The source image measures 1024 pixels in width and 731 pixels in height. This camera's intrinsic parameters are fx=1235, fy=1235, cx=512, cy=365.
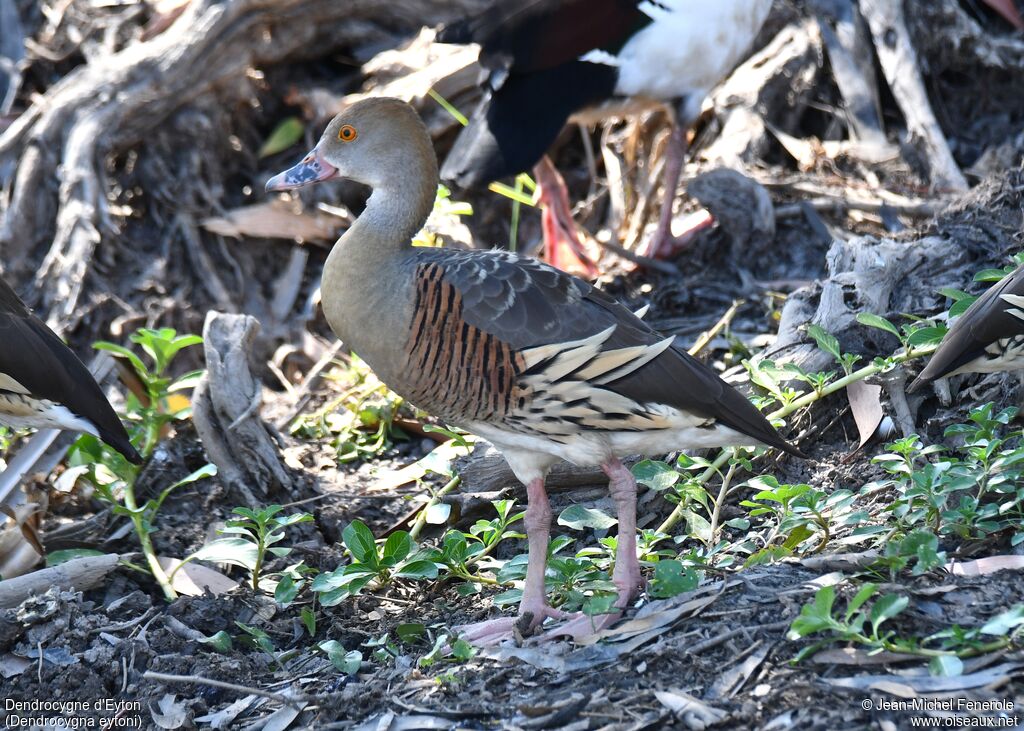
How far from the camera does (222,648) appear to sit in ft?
13.7

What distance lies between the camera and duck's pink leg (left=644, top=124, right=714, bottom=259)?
6.58 metres

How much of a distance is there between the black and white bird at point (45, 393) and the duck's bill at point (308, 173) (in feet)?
3.62

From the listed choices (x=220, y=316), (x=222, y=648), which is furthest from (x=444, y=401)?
(x=220, y=316)

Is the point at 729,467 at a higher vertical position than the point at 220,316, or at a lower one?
lower

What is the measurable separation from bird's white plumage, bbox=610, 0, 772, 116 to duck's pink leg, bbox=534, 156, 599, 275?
596 mm

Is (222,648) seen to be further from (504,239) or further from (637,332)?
(504,239)

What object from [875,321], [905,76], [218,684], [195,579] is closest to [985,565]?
[875,321]

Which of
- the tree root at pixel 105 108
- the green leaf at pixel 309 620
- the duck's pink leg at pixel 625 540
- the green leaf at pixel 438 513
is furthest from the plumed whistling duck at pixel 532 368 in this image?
the tree root at pixel 105 108

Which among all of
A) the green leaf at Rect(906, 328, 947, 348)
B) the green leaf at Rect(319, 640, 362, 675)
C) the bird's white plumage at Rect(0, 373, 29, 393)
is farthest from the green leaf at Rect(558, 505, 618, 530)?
the bird's white plumage at Rect(0, 373, 29, 393)

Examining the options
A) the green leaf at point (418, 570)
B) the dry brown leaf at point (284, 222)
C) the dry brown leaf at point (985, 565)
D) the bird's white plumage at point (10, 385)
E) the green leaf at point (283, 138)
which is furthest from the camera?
Result: the green leaf at point (283, 138)

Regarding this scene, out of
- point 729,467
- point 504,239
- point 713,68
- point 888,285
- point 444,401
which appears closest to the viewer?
point 444,401

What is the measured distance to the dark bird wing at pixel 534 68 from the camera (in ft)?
20.6

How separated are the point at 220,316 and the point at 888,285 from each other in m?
2.98

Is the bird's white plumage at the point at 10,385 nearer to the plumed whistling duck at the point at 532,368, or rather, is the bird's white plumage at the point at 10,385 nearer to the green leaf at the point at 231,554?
the green leaf at the point at 231,554
